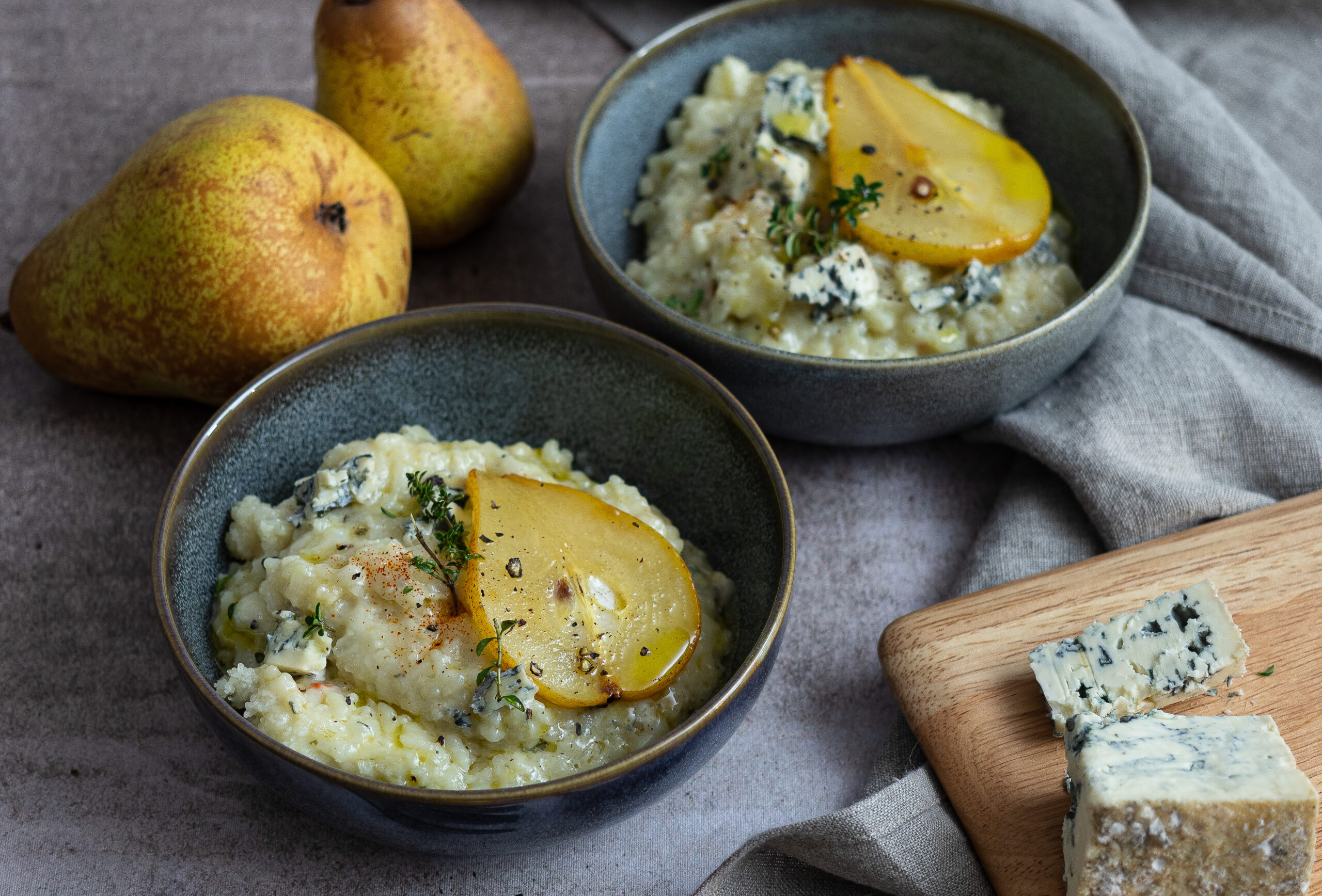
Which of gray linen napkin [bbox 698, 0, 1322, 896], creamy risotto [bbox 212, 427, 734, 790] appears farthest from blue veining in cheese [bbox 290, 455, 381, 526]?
gray linen napkin [bbox 698, 0, 1322, 896]

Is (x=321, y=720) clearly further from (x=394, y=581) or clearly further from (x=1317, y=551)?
(x=1317, y=551)

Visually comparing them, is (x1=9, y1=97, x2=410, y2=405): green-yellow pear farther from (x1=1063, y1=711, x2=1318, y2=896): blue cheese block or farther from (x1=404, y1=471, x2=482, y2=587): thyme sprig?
(x1=1063, y1=711, x2=1318, y2=896): blue cheese block

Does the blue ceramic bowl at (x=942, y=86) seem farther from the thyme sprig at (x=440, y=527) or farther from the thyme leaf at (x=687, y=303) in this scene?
the thyme sprig at (x=440, y=527)

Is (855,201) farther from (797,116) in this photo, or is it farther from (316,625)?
(316,625)

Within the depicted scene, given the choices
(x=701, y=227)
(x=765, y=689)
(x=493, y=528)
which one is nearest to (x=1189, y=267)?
(x=701, y=227)

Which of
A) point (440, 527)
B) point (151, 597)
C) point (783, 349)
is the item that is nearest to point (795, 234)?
point (783, 349)

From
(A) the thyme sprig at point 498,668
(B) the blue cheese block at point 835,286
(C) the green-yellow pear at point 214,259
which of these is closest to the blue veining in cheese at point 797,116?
(B) the blue cheese block at point 835,286

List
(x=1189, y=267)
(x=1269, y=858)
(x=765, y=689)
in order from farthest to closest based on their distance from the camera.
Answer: (x=1189, y=267)
(x=765, y=689)
(x=1269, y=858)
